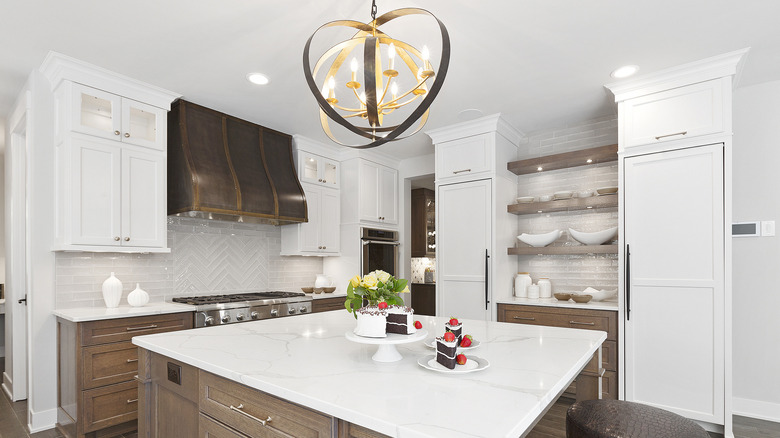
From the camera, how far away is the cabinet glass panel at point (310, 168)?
4.78 metres

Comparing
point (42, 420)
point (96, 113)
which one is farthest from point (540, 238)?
point (42, 420)

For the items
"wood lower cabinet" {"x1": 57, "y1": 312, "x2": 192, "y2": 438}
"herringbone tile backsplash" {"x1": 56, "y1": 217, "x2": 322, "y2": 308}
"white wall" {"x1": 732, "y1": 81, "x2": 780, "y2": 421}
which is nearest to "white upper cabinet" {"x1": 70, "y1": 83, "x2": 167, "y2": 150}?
"herringbone tile backsplash" {"x1": 56, "y1": 217, "x2": 322, "y2": 308}

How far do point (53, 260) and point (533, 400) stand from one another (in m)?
3.45

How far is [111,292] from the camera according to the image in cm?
318

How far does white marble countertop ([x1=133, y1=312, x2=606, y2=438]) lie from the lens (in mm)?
1061

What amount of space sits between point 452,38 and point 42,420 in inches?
151

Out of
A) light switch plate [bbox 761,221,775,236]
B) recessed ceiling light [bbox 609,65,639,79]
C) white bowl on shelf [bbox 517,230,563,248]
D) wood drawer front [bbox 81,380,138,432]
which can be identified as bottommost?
wood drawer front [bbox 81,380,138,432]

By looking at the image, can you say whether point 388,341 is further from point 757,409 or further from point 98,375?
point 757,409

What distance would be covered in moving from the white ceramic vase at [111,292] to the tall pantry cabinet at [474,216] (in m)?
2.82

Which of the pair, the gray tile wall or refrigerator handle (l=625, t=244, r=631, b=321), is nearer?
refrigerator handle (l=625, t=244, r=631, b=321)

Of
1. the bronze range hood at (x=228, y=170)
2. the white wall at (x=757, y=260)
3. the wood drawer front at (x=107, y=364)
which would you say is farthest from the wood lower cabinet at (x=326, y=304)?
the white wall at (x=757, y=260)

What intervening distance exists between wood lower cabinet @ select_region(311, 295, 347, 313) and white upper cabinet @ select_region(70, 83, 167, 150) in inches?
80.9

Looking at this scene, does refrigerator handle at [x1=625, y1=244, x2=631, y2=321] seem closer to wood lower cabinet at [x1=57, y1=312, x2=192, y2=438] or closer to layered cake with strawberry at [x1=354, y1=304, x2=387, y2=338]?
layered cake with strawberry at [x1=354, y1=304, x2=387, y2=338]

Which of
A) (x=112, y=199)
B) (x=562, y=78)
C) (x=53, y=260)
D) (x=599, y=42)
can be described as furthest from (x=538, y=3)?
(x=53, y=260)
